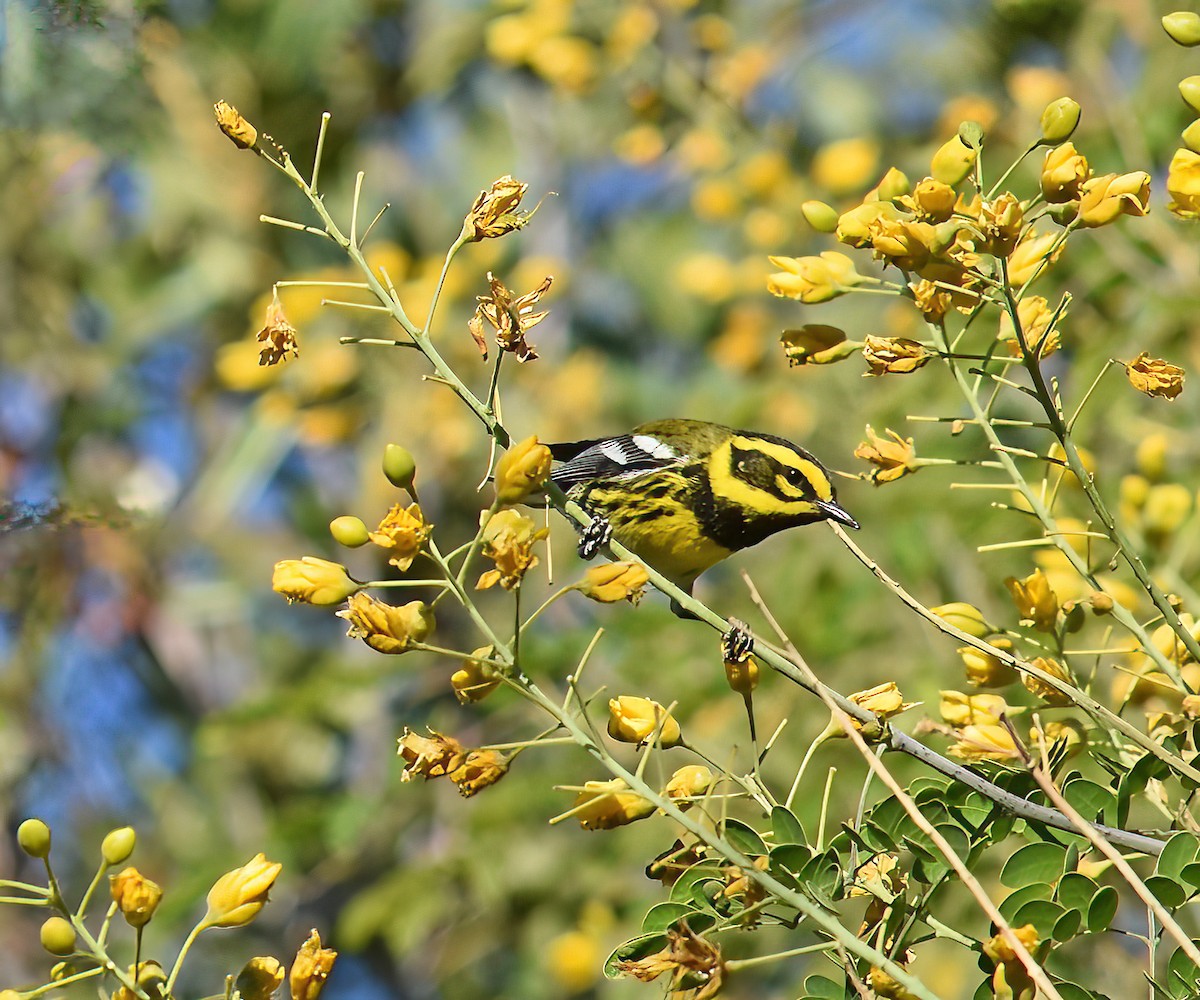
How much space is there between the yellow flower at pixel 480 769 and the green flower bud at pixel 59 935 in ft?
1.08

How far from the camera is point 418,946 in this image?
20.7 feet

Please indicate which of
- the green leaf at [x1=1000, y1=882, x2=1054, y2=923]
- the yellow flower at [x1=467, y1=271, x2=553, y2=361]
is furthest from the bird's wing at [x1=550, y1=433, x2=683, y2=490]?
the green leaf at [x1=1000, y1=882, x2=1054, y2=923]

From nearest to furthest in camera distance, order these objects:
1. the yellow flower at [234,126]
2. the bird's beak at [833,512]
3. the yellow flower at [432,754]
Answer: the yellow flower at [432,754] → the yellow flower at [234,126] → the bird's beak at [833,512]

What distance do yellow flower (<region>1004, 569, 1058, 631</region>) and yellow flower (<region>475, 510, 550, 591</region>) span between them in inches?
20.1

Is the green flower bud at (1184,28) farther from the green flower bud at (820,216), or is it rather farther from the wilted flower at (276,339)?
the wilted flower at (276,339)

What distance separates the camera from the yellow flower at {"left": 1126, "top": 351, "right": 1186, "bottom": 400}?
1.33 m

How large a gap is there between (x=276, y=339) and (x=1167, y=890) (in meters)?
0.95

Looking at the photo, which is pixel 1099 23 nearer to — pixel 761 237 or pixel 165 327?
pixel 761 237

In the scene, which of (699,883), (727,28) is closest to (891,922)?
(699,883)

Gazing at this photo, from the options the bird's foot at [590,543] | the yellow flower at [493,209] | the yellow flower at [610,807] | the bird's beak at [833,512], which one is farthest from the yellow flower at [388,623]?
the bird's beak at [833,512]

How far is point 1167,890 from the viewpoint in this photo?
1142mm

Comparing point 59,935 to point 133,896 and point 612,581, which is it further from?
point 612,581

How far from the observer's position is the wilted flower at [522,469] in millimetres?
1243

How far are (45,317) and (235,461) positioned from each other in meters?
1.00
